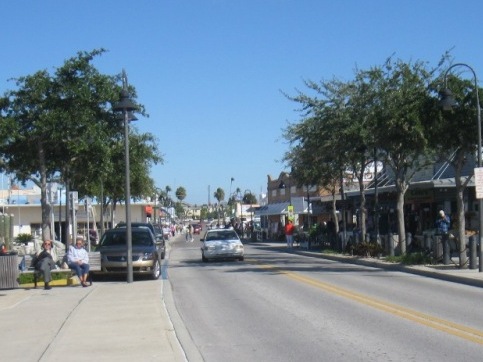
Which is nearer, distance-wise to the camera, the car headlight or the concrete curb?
the concrete curb

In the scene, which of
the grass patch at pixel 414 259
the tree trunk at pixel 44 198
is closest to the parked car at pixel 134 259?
the tree trunk at pixel 44 198

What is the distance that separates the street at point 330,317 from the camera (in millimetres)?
10938

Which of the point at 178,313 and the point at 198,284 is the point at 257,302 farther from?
the point at 198,284

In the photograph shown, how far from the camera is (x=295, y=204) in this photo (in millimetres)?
48188

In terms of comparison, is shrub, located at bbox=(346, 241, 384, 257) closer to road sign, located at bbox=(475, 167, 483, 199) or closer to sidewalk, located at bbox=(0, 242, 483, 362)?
sidewalk, located at bbox=(0, 242, 483, 362)

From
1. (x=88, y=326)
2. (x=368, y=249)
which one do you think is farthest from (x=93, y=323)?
(x=368, y=249)

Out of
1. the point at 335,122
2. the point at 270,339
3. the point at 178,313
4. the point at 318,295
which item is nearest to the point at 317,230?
the point at 335,122

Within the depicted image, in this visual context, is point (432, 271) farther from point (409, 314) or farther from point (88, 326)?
point (88, 326)

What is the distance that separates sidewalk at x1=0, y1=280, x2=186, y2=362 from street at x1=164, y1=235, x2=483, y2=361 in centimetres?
58

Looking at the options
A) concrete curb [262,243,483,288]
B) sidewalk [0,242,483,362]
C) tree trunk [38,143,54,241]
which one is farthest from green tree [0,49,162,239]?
concrete curb [262,243,483,288]

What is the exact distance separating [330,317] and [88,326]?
4.45m

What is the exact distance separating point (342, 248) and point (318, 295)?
19.4m

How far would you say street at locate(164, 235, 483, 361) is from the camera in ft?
35.9

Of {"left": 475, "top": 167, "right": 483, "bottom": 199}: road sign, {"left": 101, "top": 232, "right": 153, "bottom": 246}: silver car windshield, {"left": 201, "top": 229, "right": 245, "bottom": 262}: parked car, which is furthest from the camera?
{"left": 201, "top": 229, "right": 245, "bottom": 262}: parked car
